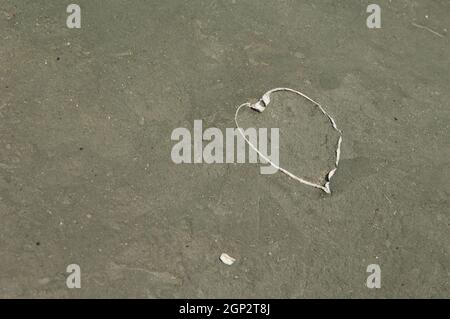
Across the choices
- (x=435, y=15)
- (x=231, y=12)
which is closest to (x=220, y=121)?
(x=231, y=12)

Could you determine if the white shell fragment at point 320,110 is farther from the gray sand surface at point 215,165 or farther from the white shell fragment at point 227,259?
the white shell fragment at point 227,259

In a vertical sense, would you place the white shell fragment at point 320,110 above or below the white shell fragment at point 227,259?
above

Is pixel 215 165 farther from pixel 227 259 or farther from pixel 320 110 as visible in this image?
pixel 320 110

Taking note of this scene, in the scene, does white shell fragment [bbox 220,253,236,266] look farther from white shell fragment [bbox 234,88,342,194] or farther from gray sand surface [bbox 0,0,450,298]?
white shell fragment [bbox 234,88,342,194]

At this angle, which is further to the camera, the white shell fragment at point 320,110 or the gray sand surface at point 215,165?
the white shell fragment at point 320,110

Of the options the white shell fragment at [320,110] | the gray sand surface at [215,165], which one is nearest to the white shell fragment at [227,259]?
the gray sand surface at [215,165]

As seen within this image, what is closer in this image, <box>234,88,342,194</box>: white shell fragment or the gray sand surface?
the gray sand surface

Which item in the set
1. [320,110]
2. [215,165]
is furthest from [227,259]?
[320,110]

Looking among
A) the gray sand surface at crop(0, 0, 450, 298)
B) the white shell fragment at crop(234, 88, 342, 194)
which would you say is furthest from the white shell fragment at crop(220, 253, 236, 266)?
the white shell fragment at crop(234, 88, 342, 194)
